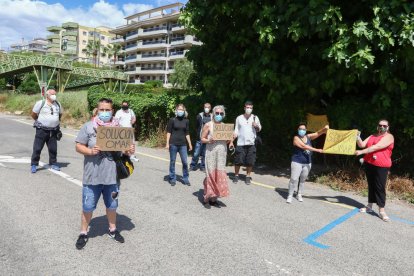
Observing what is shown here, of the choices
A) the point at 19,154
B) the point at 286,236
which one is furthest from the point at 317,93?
the point at 19,154

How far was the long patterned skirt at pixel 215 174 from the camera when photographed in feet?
20.7

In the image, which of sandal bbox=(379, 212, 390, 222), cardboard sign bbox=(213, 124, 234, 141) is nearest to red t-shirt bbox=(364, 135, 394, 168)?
sandal bbox=(379, 212, 390, 222)

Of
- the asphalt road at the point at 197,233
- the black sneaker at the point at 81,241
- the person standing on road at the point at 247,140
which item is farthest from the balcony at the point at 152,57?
the black sneaker at the point at 81,241

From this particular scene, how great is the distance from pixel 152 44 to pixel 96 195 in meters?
76.0

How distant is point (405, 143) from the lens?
27.0 ft

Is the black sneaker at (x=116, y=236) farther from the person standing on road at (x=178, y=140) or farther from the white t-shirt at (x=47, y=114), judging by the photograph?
the white t-shirt at (x=47, y=114)

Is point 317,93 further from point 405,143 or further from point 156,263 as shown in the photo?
point 156,263

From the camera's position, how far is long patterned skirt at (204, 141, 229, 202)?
6.30 meters

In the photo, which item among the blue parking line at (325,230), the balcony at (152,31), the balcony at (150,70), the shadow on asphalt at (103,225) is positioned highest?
the balcony at (152,31)

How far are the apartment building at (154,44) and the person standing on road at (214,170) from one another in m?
63.3

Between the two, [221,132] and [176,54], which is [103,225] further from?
[176,54]

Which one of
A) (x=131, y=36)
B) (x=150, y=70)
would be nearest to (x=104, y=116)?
(x=150, y=70)

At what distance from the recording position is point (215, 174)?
20.9 feet

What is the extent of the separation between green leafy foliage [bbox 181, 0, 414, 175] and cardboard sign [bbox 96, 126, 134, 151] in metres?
4.86
